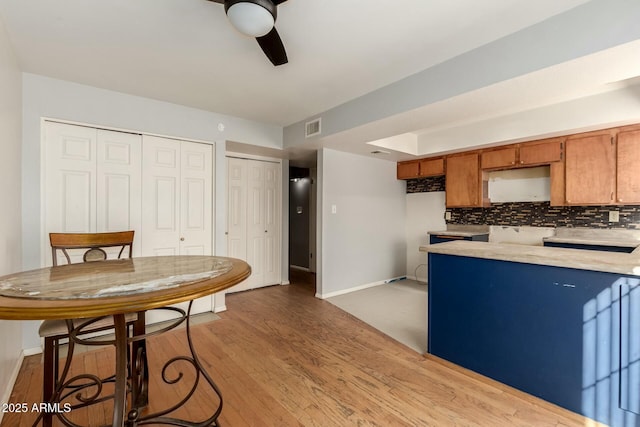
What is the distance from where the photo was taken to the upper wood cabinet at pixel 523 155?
344cm

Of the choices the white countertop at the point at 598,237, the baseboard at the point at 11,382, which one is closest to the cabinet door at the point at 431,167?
the white countertop at the point at 598,237

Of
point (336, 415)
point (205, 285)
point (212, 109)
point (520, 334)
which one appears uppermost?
point (212, 109)

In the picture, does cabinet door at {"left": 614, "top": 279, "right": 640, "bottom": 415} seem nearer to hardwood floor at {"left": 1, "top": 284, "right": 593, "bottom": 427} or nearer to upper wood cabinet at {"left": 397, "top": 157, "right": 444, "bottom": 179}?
hardwood floor at {"left": 1, "top": 284, "right": 593, "bottom": 427}

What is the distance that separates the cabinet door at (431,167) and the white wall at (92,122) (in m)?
2.80

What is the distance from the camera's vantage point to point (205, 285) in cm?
118

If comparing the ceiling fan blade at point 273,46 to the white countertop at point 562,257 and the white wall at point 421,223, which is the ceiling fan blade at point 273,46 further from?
the white wall at point 421,223

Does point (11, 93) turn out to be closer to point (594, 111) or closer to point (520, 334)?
point (520, 334)

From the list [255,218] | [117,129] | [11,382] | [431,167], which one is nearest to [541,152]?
[431,167]

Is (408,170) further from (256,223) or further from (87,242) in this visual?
(87,242)

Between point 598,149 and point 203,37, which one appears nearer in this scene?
point 203,37

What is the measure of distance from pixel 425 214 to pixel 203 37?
419 cm

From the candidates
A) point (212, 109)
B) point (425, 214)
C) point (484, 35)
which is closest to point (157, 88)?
point (212, 109)

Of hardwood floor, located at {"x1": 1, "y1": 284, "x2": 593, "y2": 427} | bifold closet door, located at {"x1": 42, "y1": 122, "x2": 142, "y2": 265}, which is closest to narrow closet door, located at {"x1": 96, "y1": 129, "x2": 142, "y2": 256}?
bifold closet door, located at {"x1": 42, "y1": 122, "x2": 142, "y2": 265}

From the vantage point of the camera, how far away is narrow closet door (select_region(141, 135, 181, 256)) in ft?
9.90
